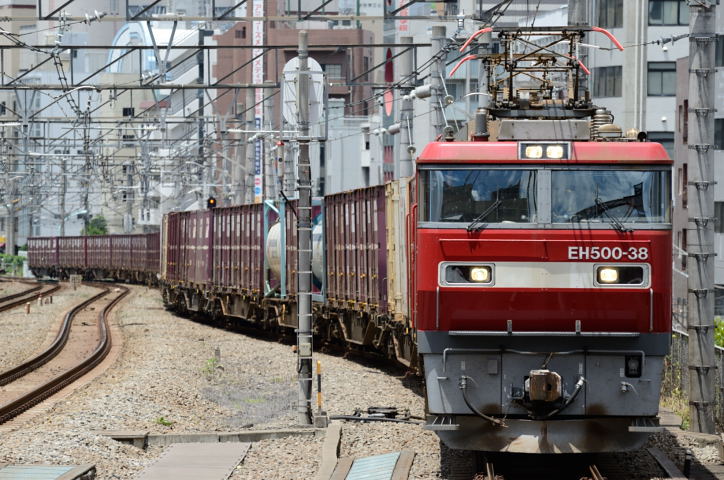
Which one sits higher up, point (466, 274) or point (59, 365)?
point (466, 274)

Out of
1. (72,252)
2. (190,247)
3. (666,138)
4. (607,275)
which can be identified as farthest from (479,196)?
(72,252)

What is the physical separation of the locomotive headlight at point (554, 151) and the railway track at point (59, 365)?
971cm

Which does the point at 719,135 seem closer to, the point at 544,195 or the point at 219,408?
the point at 219,408

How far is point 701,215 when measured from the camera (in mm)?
14977

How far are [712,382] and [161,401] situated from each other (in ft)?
27.1

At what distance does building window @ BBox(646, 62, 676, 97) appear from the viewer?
5062cm

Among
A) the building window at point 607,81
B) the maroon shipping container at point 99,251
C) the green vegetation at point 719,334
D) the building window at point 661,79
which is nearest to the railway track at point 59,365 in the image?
the green vegetation at point 719,334

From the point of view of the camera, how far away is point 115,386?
2095 centimetres

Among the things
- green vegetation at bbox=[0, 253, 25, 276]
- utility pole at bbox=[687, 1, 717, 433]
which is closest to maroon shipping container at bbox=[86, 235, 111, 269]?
green vegetation at bbox=[0, 253, 25, 276]

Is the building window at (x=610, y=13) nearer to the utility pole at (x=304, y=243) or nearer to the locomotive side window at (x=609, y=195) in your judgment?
the utility pole at (x=304, y=243)

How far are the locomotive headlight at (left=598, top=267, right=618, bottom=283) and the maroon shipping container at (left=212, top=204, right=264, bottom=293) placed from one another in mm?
20214

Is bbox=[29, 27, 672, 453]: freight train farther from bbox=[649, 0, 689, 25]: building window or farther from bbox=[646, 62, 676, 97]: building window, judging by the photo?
bbox=[646, 62, 676, 97]: building window

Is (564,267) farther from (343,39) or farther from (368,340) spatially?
Result: (343,39)

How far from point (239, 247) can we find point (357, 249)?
10.4m
